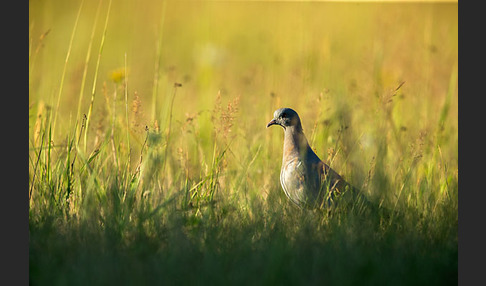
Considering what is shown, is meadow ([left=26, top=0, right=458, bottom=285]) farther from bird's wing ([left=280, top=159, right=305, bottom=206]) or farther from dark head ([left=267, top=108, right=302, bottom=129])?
dark head ([left=267, top=108, right=302, bottom=129])

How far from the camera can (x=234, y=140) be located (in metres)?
5.53

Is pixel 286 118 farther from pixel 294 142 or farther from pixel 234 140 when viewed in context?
pixel 234 140

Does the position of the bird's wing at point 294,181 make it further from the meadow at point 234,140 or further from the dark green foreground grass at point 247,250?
the dark green foreground grass at point 247,250

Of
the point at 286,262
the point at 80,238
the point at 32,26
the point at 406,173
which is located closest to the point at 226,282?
the point at 286,262

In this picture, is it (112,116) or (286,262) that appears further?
(112,116)

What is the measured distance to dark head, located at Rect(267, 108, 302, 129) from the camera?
5250 millimetres

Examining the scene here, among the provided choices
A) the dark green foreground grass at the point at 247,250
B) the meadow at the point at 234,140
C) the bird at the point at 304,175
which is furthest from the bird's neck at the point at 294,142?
the dark green foreground grass at the point at 247,250

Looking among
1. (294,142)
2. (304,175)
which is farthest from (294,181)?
(294,142)

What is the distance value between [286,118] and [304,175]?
0.48m

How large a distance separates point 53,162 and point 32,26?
3.46 feet

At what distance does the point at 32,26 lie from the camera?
4.98 metres

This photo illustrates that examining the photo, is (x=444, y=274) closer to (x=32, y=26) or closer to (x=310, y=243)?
(x=310, y=243)

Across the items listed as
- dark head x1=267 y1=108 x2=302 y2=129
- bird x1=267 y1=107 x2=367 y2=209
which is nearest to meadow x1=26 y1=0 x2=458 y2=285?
bird x1=267 y1=107 x2=367 y2=209

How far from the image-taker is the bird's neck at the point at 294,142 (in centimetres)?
531
